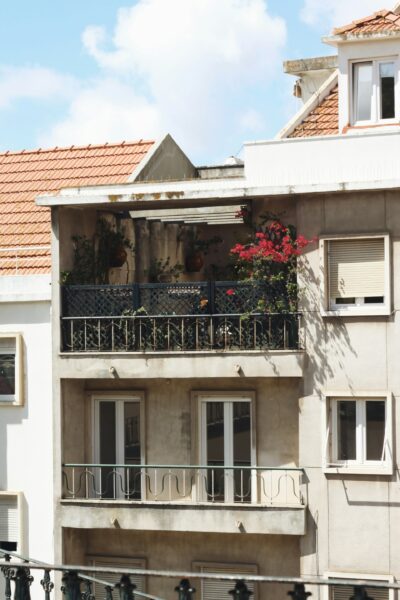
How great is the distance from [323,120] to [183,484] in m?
7.59

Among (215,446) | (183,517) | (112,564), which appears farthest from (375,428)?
(112,564)

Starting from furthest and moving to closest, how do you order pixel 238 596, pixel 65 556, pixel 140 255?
pixel 140 255 < pixel 65 556 < pixel 238 596

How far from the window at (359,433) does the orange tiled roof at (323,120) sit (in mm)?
5301

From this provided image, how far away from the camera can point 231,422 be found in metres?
23.5

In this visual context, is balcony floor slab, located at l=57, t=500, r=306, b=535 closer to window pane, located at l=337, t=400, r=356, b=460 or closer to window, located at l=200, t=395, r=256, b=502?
window, located at l=200, t=395, r=256, b=502

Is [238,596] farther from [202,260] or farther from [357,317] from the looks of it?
[202,260]

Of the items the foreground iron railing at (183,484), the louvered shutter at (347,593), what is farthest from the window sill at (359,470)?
the louvered shutter at (347,593)

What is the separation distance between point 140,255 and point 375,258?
594 centimetres

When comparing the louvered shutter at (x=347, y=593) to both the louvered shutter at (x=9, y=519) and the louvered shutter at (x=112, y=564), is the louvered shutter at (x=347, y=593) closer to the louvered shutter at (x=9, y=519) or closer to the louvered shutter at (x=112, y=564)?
the louvered shutter at (x=112, y=564)

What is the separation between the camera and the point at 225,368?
22.4m

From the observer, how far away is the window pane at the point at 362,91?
22.9 metres

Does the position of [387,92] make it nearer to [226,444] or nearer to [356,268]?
[356,268]

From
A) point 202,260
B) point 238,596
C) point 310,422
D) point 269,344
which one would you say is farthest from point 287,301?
point 238,596

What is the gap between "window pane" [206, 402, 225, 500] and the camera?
2347cm
